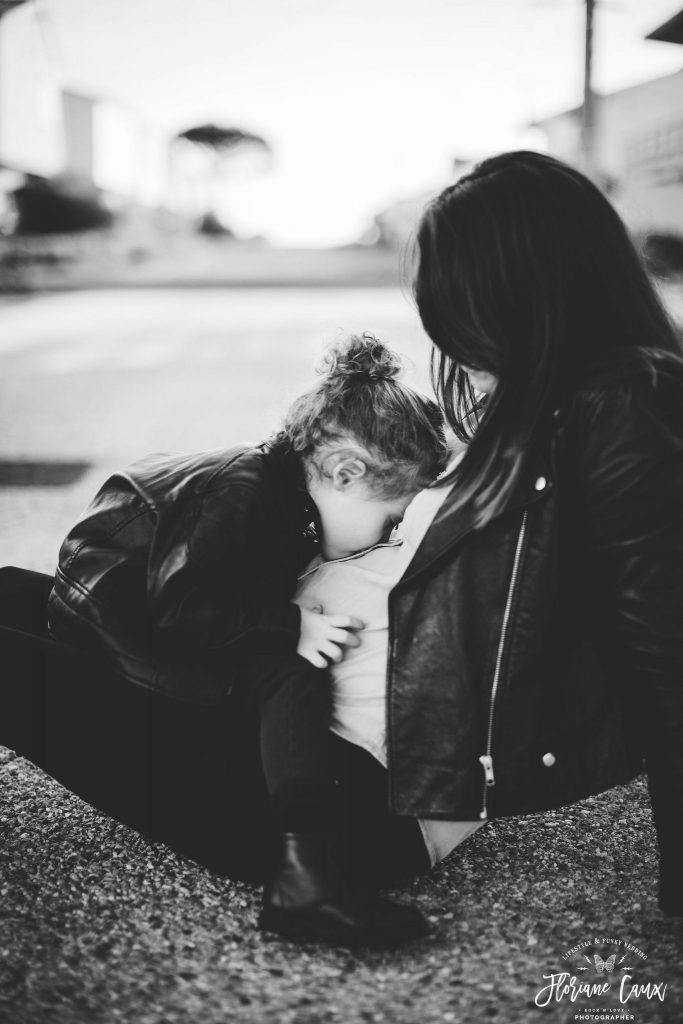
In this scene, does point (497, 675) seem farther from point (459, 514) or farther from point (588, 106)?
point (588, 106)

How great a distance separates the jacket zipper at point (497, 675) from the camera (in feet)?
5.13

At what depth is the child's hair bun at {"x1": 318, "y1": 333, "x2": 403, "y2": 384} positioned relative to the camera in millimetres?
1966

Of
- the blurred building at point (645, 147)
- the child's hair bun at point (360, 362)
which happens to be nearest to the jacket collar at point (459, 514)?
the child's hair bun at point (360, 362)

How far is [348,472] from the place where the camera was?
75.1 inches

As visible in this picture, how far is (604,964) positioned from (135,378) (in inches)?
317

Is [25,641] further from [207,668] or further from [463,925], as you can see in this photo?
[463,925]

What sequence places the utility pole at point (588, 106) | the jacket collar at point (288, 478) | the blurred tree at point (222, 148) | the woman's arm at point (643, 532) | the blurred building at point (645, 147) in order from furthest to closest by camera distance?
the blurred tree at point (222, 148) < the utility pole at point (588, 106) < the blurred building at point (645, 147) < the jacket collar at point (288, 478) < the woman's arm at point (643, 532)

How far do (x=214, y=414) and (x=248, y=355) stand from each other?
3.05 meters

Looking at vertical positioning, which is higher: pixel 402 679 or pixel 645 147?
pixel 645 147

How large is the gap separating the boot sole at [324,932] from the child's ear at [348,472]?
2.69ft

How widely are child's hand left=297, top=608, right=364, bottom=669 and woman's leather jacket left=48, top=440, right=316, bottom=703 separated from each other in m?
0.02

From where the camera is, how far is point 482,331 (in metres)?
1.61

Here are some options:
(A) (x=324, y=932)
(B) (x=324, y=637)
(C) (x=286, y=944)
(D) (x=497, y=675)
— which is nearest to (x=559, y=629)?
(D) (x=497, y=675)

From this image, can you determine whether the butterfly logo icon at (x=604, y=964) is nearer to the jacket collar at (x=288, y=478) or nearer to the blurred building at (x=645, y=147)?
the jacket collar at (x=288, y=478)
